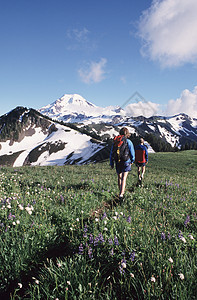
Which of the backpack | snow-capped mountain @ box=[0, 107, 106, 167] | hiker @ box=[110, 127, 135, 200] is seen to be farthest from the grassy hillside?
snow-capped mountain @ box=[0, 107, 106, 167]

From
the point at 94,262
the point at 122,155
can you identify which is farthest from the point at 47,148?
the point at 94,262

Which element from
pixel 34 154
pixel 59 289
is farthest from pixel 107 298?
pixel 34 154

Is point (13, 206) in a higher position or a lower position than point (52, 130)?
lower

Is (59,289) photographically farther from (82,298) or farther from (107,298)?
(107,298)

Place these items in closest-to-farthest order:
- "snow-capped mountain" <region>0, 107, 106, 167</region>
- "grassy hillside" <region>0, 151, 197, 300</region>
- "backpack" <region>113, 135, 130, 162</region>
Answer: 1. "grassy hillside" <region>0, 151, 197, 300</region>
2. "backpack" <region>113, 135, 130, 162</region>
3. "snow-capped mountain" <region>0, 107, 106, 167</region>

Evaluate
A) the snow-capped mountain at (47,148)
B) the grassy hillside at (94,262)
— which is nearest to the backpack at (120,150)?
the grassy hillside at (94,262)

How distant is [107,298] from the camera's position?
7.34 feet

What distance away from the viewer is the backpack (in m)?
7.20

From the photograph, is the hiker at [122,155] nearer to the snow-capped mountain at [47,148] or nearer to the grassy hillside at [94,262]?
the grassy hillside at [94,262]

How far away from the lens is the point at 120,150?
7.22 meters

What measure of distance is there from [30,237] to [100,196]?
13.1 ft

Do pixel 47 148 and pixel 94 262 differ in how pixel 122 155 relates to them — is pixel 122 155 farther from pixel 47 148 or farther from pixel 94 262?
pixel 47 148

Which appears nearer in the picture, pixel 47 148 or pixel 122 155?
pixel 122 155

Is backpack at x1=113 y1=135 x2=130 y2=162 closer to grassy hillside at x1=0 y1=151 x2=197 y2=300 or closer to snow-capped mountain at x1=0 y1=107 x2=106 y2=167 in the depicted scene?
grassy hillside at x1=0 y1=151 x2=197 y2=300
